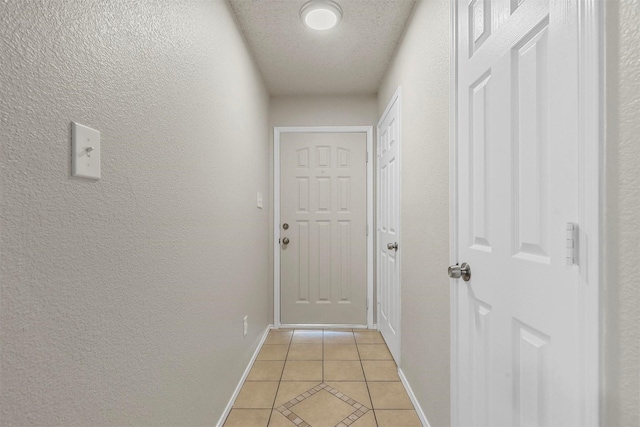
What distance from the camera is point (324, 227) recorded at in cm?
306

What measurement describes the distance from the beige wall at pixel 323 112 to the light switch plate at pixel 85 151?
7.55 ft

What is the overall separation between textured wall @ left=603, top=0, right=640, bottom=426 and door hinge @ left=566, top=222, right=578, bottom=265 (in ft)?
0.22

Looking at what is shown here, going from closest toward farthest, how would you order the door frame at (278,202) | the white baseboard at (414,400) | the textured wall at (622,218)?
the textured wall at (622,218) → the white baseboard at (414,400) → the door frame at (278,202)

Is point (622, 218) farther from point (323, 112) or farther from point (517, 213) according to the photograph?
point (323, 112)

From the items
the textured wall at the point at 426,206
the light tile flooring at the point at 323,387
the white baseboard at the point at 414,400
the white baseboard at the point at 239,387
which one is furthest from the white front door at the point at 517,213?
the white baseboard at the point at 239,387

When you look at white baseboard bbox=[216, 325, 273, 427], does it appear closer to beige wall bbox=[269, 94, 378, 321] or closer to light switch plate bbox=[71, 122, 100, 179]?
beige wall bbox=[269, 94, 378, 321]

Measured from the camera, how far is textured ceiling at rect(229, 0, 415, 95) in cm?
187

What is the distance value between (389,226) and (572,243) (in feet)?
6.17

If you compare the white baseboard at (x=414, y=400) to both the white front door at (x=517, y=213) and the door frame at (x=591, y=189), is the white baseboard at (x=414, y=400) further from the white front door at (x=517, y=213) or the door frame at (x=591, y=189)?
the door frame at (x=591, y=189)

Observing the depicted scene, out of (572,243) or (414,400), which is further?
(414,400)

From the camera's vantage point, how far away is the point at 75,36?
2.29ft

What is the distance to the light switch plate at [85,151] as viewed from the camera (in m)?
0.69

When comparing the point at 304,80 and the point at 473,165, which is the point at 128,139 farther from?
the point at 304,80

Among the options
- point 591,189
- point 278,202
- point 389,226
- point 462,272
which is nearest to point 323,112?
point 278,202
